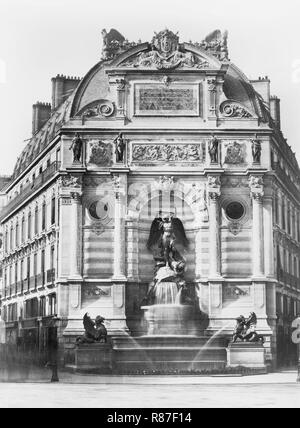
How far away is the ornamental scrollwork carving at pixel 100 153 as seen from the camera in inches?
1752

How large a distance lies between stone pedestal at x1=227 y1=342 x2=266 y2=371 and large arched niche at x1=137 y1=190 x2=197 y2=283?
15.8ft

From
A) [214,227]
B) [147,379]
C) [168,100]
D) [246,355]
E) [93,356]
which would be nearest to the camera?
[147,379]

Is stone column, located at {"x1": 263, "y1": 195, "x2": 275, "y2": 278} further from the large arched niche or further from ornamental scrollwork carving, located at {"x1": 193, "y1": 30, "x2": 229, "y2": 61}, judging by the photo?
ornamental scrollwork carving, located at {"x1": 193, "y1": 30, "x2": 229, "y2": 61}

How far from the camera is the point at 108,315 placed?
43.6 metres

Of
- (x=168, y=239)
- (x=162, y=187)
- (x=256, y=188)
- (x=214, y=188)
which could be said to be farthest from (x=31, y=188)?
(x=256, y=188)

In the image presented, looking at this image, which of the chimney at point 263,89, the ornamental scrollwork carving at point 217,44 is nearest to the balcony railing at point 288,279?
the chimney at point 263,89

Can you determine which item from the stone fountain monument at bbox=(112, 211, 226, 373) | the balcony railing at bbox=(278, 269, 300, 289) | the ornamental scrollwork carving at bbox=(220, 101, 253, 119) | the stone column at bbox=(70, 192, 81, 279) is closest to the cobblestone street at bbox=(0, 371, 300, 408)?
the stone fountain monument at bbox=(112, 211, 226, 373)

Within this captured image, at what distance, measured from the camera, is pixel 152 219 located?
146 ft

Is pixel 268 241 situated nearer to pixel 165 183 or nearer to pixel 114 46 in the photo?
pixel 165 183

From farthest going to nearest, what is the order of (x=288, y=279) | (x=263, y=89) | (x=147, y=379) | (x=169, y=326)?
(x=263, y=89) < (x=288, y=279) < (x=169, y=326) < (x=147, y=379)

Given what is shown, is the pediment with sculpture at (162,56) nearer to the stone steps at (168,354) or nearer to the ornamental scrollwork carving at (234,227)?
the ornamental scrollwork carving at (234,227)

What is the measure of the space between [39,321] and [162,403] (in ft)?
67.5

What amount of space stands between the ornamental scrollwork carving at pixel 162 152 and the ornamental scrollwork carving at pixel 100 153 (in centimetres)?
126

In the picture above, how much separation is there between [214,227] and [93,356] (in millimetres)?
9148
